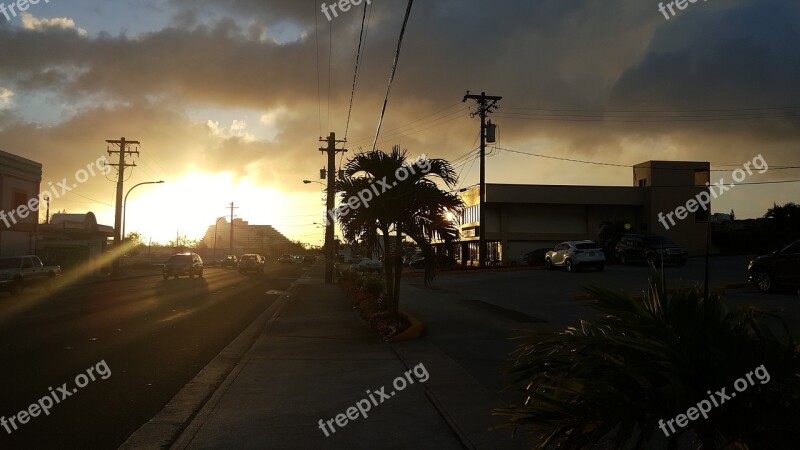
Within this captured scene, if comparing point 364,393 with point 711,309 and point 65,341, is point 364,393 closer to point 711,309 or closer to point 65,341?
point 711,309

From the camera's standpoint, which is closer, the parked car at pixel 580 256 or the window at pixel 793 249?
the window at pixel 793 249

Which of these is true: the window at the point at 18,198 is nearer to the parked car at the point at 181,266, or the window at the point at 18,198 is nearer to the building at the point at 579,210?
the parked car at the point at 181,266

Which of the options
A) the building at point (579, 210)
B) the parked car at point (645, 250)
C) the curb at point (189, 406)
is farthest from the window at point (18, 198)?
the parked car at point (645, 250)

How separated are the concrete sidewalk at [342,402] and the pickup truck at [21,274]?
18.5 meters

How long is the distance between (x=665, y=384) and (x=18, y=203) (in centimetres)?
4360

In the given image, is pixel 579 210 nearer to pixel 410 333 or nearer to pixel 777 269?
pixel 777 269

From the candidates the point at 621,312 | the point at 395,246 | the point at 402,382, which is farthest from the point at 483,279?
the point at 621,312

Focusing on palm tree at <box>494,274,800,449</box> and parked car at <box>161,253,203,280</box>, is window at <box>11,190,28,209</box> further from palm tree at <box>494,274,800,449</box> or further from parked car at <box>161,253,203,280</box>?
palm tree at <box>494,274,800,449</box>

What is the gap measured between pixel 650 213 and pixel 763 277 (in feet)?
130

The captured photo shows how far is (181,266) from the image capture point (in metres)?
39.7

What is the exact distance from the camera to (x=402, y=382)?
7.86 metres

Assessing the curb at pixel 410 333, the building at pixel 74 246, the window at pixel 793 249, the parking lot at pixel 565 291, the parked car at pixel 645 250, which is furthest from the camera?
the building at pixel 74 246

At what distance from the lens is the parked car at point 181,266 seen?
3918 cm

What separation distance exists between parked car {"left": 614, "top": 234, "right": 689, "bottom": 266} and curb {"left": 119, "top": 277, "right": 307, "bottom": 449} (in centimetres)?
2438
